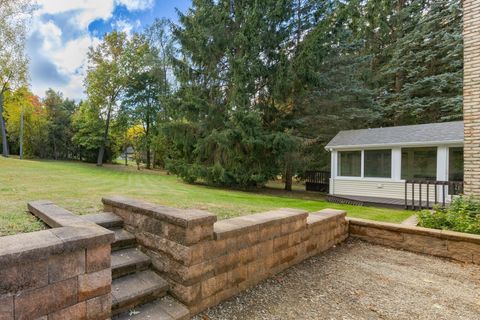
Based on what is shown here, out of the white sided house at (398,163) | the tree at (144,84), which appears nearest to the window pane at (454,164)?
the white sided house at (398,163)

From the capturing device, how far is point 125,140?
27672 millimetres

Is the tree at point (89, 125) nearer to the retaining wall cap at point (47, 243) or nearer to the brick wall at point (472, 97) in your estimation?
the retaining wall cap at point (47, 243)

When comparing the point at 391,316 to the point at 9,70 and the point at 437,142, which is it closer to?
the point at 437,142

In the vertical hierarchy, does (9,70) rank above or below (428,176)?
above

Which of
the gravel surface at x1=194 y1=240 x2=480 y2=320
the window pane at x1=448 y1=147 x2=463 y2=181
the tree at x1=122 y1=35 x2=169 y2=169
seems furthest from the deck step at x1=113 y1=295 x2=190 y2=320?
the tree at x1=122 y1=35 x2=169 y2=169

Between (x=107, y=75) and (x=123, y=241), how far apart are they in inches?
855

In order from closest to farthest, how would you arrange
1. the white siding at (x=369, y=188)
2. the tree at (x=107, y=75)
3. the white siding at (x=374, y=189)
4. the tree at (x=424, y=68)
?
the white siding at (x=374, y=189) → the white siding at (x=369, y=188) → the tree at (x=424, y=68) → the tree at (x=107, y=75)

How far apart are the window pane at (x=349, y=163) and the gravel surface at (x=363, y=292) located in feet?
25.2

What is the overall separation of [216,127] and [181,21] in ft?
18.1

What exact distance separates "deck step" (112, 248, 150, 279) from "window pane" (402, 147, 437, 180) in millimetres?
10261

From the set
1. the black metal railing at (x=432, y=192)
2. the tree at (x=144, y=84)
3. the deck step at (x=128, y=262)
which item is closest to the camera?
the deck step at (x=128, y=262)

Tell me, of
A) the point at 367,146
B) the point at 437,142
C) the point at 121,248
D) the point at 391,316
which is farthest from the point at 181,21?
the point at 391,316

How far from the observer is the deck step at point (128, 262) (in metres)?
2.27

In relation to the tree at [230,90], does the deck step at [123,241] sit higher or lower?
lower
